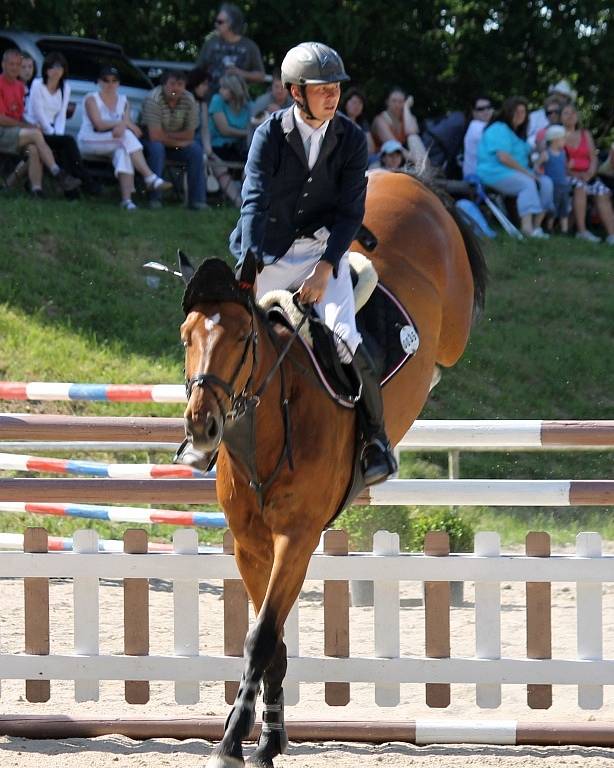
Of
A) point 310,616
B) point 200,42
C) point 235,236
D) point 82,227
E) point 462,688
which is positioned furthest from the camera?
point 200,42

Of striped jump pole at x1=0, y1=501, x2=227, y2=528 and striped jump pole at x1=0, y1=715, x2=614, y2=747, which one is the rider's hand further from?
striped jump pole at x1=0, y1=501, x2=227, y2=528

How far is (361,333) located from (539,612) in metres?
1.40

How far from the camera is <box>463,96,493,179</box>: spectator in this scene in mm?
15281

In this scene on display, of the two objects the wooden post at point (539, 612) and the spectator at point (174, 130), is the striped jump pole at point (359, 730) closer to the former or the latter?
the wooden post at point (539, 612)

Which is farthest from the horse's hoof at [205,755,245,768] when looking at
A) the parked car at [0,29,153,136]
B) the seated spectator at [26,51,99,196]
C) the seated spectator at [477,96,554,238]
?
the seated spectator at [477,96,554,238]

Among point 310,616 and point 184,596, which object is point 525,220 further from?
point 184,596

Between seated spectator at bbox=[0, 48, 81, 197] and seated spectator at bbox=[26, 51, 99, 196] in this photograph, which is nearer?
seated spectator at bbox=[0, 48, 81, 197]

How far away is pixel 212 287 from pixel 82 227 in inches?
318

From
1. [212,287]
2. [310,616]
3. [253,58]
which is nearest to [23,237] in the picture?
[253,58]

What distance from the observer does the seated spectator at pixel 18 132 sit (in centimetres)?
→ 1302

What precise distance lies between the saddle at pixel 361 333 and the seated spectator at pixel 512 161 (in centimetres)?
899

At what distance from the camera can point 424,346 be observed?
6.70 m

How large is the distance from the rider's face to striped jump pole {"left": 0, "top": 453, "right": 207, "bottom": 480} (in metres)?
2.30

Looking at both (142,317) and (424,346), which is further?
(142,317)
